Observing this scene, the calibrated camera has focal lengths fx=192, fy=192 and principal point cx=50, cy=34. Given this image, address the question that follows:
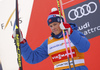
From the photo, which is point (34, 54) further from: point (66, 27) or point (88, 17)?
point (88, 17)

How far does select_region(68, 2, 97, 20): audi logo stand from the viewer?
2.11 metres

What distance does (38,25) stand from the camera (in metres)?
2.57

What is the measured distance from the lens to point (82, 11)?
218 cm

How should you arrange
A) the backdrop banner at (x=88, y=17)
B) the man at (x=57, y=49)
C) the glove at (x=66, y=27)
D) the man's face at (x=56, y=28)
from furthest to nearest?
the backdrop banner at (x=88, y=17)
the man's face at (x=56, y=28)
the man at (x=57, y=49)
the glove at (x=66, y=27)

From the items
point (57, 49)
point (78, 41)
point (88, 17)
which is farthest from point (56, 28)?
point (88, 17)

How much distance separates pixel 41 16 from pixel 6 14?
0.67 meters

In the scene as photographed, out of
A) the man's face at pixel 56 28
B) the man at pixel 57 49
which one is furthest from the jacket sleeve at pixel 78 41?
the man's face at pixel 56 28

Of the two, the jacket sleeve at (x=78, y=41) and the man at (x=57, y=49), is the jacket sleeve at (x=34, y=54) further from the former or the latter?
the jacket sleeve at (x=78, y=41)

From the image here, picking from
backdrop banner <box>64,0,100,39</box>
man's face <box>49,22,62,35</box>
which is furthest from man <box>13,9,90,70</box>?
backdrop banner <box>64,0,100,39</box>

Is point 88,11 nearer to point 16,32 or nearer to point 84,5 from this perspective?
point 84,5

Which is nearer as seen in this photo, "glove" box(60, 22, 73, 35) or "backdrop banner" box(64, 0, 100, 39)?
"glove" box(60, 22, 73, 35)

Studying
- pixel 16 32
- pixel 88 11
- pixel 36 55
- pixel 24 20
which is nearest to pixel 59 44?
pixel 36 55

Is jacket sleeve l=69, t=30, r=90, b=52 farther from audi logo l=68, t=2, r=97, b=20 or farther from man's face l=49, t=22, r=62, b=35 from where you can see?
audi logo l=68, t=2, r=97, b=20

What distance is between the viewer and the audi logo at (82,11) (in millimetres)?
2109
